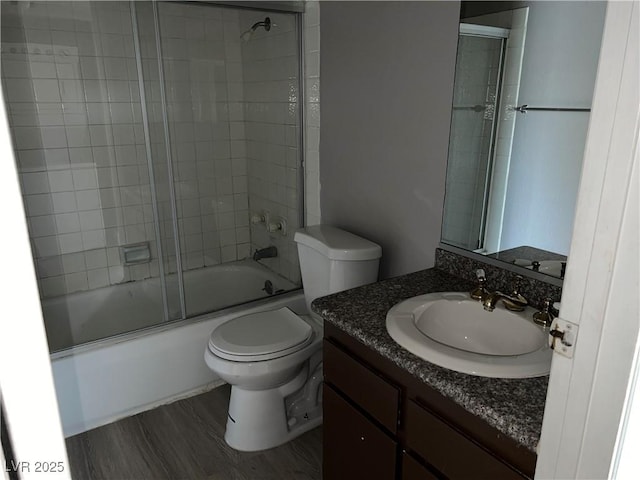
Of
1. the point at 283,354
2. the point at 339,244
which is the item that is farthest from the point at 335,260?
the point at 283,354

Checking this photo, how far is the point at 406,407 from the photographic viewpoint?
1331 mm

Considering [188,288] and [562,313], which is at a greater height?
[562,313]

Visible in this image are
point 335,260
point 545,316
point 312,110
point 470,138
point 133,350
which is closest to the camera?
point 545,316

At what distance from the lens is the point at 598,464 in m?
0.73

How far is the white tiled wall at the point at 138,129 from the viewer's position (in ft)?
8.56

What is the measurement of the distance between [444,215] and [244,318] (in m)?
1.04

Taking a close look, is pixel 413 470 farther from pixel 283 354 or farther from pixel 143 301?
pixel 143 301

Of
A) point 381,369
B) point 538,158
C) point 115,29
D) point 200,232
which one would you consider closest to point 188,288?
point 200,232

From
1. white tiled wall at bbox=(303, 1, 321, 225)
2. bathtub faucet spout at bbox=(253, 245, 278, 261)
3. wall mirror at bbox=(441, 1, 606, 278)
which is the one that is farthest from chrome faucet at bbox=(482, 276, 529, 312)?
bathtub faucet spout at bbox=(253, 245, 278, 261)

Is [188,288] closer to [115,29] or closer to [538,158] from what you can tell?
[115,29]

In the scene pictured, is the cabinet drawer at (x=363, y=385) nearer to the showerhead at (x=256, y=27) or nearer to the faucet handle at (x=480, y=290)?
the faucet handle at (x=480, y=290)

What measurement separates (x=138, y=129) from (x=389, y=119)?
4.96 ft

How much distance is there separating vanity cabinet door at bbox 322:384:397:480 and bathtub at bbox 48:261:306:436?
1.09 m

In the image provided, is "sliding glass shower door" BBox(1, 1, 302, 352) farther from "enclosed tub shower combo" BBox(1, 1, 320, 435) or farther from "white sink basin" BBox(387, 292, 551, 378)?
"white sink basin" BBox(387, 292, 551, 378)
